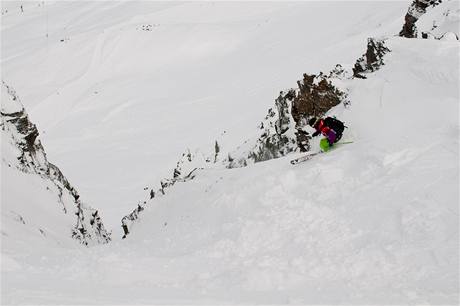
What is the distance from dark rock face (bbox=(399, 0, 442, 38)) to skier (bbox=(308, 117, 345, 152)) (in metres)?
7.05

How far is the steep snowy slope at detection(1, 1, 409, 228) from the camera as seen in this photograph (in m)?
30.2

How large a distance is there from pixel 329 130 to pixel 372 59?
367 centimetres

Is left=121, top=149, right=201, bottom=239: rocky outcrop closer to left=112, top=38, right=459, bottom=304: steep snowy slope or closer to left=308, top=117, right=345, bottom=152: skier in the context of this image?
left=112, top=38, right=459, bottom=304: steep snowy slope

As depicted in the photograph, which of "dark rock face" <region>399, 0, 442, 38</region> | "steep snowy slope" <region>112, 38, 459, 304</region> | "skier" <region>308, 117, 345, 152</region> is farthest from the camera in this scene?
"dark rock face" <region>399, 0, 442, 38</region>

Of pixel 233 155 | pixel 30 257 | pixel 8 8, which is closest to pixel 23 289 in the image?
pixel 30 257

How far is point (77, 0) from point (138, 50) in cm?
2963

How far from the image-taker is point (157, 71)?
148 ft

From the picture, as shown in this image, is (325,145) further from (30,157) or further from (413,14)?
(30,157)

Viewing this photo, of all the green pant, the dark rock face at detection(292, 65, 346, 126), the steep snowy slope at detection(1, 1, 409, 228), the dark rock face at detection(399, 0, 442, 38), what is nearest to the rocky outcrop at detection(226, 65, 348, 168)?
the dark rock face at detection(292, 65, 346, 126)

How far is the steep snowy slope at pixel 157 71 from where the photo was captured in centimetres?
3017

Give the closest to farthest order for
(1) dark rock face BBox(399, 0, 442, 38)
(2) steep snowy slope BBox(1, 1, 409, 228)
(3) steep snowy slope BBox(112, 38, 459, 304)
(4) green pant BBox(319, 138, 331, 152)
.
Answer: (3) steep snowy slope BBox(112, 38, 459, 304)
(4) green pant BBox(319, 138, 331, 152)
(1) dark rock face BBox(399, 0, 442, 38)
(2) steep snowy slope BBox(1, 1, 409, 228)

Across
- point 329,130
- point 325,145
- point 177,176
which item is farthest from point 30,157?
point 329,130

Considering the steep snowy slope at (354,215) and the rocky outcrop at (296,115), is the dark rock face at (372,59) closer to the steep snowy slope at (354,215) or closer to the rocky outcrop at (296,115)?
the steep snowy slope at (354,215)

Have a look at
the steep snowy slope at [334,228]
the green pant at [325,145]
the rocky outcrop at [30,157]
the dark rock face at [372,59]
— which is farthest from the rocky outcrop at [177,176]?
the dark rock face at [372,59]
